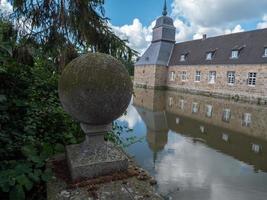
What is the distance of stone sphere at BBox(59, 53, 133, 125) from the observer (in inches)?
73.1

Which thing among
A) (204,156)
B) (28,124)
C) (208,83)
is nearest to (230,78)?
(208,83)

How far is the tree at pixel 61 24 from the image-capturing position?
11.8 ft

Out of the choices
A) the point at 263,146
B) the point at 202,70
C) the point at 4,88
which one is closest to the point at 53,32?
the point at 4,88

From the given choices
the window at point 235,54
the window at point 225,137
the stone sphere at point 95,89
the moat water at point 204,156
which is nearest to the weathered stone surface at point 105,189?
the stone sphere at point 95,89

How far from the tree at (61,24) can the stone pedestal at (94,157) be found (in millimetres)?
1893

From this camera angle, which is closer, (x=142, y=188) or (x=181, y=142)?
(x=142, y=188)

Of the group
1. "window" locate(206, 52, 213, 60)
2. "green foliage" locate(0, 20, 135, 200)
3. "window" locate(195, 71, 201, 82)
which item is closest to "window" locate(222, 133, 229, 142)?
"green foliage" locate(0, 20, 135, 200)

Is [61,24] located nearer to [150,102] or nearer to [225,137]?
[225,137]

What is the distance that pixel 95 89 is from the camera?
6.07 feet

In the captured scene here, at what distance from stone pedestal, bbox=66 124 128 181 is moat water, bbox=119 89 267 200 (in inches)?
69.0

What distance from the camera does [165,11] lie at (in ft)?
101

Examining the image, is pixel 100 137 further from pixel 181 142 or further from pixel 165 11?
pixel 165 11

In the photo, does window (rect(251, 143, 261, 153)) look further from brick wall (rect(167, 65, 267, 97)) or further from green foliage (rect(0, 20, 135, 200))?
brick wall (rect(167, 65, 267, 97))

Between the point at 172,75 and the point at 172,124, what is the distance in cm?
1966
